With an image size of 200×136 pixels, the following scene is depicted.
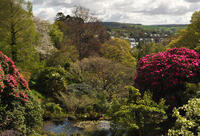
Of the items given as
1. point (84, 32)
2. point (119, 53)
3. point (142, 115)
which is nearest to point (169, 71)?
→ point (142, 115)

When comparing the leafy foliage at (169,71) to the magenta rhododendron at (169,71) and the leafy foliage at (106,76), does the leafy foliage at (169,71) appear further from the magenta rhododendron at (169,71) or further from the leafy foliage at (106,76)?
the leafy foliage at (106,76)

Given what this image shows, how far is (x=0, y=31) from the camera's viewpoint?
15070 mm

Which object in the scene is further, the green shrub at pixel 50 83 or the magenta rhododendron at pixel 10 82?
the green shrub at pixel 50 83

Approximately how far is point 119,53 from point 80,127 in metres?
11.8

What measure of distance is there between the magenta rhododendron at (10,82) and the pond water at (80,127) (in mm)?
3426

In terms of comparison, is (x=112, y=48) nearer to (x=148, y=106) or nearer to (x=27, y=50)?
(x=27, y=50)

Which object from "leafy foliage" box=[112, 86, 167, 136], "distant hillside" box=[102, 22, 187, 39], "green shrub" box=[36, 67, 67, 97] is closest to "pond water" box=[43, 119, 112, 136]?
"leafy foliage" box=[112, 86, 167, 136]

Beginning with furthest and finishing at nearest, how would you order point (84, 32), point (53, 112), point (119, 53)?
point (84, 32) < point (119, 53) < point (53, 112)

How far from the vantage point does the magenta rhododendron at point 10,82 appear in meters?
8.29

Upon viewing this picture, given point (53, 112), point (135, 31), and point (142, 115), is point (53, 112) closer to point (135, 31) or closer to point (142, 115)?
point (142, 115)

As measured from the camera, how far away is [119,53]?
22.5 m

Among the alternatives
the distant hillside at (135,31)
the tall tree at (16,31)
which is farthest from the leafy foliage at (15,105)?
the distant hillside at (135,31)

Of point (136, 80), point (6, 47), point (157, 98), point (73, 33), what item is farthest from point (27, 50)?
point (73, 33)

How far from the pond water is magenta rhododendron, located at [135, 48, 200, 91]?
3.44 m
